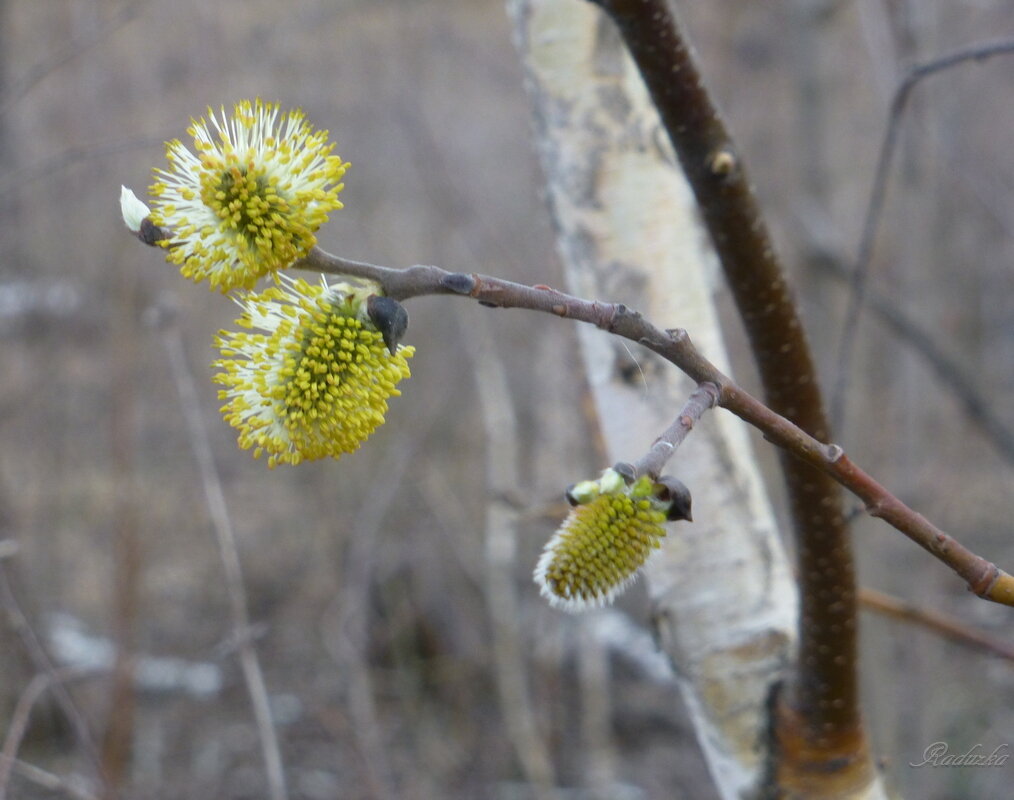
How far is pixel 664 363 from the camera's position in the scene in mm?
1193

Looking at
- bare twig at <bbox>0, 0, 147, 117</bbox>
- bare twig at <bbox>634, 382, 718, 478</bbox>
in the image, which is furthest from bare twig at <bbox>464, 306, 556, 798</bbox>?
bare twig at <bbox>634, 382, 718, 478</bbox>

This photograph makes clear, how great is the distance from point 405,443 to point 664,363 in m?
2.32

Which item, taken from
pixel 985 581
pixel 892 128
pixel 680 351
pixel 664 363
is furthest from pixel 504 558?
pixel 680 351

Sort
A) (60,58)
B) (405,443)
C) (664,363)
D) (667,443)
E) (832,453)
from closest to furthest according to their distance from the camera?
(667,443) < (832,453) < (664,363) < (60,58) < (405,443)

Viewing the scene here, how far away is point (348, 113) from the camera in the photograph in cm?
532


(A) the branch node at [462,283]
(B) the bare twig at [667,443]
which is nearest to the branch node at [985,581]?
(B) the bare twig at [667,443]

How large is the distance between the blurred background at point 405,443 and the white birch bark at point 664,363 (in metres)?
1.30

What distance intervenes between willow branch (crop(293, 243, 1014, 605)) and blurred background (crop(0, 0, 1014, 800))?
1.80 m

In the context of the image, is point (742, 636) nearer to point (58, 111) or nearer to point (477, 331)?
point (477, 331)

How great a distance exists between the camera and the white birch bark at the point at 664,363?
1.12 m

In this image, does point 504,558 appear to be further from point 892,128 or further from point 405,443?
point 892,128

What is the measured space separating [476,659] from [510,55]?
4546mm

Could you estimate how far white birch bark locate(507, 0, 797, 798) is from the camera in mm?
1123

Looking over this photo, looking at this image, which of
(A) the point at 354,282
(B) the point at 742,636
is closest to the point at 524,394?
(B) the point at 742,636
